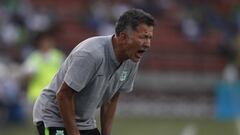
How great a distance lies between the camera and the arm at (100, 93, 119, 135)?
292 inches

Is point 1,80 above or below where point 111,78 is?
below

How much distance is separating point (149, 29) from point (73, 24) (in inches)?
805

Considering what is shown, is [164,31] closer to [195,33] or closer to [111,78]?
[195,33]

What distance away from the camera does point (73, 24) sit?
26.8m

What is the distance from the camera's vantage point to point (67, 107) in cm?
651

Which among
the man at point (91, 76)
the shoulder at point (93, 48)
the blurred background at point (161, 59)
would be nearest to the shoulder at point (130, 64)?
the man at point (91, 76)

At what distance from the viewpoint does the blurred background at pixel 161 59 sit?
1798 cm

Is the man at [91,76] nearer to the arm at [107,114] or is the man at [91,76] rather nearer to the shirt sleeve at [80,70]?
the shirt sleeve at [80,70]

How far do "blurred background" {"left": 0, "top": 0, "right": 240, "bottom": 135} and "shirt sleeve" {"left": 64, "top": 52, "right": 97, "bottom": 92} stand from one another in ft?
31.4

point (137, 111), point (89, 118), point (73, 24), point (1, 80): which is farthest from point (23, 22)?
point (89, 118)

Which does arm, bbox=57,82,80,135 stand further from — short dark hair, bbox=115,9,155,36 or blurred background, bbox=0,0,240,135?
blurred background, bbox=0,0,240,135

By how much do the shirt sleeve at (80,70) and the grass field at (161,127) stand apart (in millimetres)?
9747

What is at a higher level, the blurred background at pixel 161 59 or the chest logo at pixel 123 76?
the chest logo at pixel 123 76

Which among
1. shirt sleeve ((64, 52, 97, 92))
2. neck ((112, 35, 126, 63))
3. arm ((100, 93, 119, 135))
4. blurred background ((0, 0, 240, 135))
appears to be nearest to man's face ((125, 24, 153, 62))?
neck ((112, 35, 126, 63))
